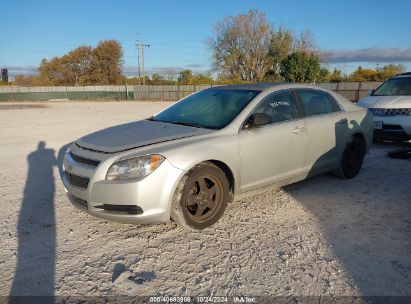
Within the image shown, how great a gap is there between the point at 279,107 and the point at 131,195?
230cm

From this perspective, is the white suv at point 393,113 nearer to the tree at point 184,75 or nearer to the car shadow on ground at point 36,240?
the car shadow on ground at point 36,240

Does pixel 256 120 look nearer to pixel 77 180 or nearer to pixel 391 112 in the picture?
pixel 77 180

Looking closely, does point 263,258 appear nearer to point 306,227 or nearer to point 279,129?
point 306,227

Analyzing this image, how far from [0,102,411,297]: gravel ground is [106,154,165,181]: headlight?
2.29ft

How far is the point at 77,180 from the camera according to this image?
3.73 m

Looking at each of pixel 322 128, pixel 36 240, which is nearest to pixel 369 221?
pixel 322 128

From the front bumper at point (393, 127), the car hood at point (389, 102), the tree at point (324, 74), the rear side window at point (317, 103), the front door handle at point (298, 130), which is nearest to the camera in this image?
the front door handle at point (298, 130)

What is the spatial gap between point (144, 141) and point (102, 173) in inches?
22.1

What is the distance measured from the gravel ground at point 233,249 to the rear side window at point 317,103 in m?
1.13

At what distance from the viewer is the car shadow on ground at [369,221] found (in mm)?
2943

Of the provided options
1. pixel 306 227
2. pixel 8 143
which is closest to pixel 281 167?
pixel 306 227

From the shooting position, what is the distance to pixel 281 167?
447 cm

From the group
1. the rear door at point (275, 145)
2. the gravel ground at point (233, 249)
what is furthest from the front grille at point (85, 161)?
the rear door at point (275, 145)

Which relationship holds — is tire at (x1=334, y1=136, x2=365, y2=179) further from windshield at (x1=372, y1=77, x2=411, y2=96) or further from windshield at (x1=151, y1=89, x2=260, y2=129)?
windshield at (x1=372, y1=77, x2=411, y2=96)
